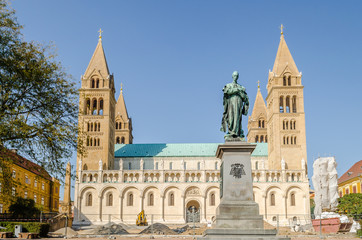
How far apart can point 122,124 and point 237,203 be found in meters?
83.9

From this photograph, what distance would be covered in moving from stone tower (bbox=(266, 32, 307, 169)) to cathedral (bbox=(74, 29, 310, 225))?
0.53 ft

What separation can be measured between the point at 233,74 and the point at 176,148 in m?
65.9

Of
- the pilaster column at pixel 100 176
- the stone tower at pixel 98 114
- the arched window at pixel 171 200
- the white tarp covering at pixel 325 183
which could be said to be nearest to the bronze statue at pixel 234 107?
the white tarp covering at pixel 325 183

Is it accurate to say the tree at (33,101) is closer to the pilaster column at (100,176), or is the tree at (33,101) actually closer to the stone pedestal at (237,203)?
the stone pedestal at (237,203)

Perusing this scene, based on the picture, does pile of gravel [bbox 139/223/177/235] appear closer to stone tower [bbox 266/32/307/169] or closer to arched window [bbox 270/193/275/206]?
arched window [bbox 270/193/275/206]

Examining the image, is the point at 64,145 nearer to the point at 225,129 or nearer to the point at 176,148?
the point at 225,129

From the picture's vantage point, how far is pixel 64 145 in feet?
61.5

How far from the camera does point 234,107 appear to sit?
1520 centimetres

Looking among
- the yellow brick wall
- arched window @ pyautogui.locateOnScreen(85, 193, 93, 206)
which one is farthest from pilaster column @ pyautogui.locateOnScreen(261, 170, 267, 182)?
the yellow brick wall

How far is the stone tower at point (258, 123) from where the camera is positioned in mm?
89625

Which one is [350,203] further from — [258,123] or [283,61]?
[258,123]

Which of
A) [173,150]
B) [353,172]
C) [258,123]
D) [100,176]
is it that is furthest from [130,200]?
[353,172]

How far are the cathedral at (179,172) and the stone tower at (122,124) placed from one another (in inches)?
611

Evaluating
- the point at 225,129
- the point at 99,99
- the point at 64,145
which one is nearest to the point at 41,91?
the point at 64,145
